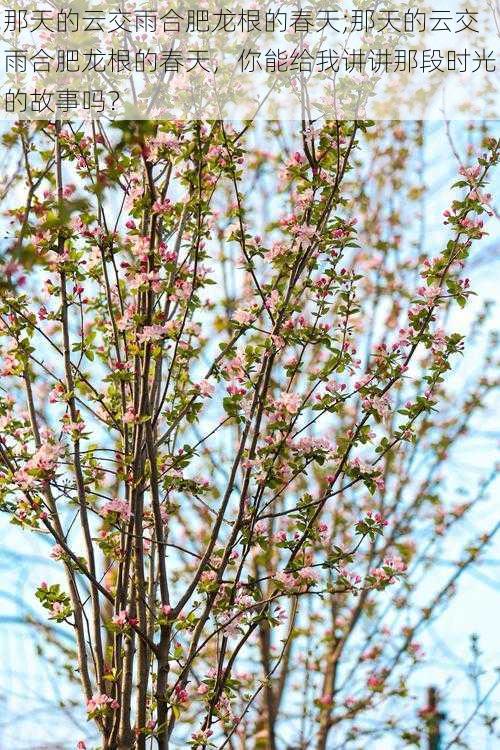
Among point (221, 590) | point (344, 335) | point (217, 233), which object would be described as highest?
point (217, 233)

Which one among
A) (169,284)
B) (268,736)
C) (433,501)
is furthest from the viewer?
(433,501)

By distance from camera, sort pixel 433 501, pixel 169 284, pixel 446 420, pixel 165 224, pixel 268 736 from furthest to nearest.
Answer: pixel 446 420, pixel 433 501, pixel 268 736, pixel 165 224, pixel 169 284

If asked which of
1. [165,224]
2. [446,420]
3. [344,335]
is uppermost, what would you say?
[446,420]

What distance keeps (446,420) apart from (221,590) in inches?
153

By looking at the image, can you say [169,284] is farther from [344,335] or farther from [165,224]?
[344,335]

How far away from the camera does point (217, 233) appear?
6.14 meters

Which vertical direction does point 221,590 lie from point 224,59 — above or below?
below

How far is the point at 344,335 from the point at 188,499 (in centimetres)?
276

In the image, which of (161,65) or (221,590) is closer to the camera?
(221,590)

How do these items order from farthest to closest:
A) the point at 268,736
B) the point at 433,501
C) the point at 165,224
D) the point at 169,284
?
the point at 433,501 < the point at 268,736 < the point at 165,224 < the point at 169,284

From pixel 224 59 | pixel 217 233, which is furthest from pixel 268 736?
pixel 224 59

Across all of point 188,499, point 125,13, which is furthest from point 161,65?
point 188,499

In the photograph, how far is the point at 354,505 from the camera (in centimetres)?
673

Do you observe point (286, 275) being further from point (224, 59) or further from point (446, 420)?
point (446, 420)
